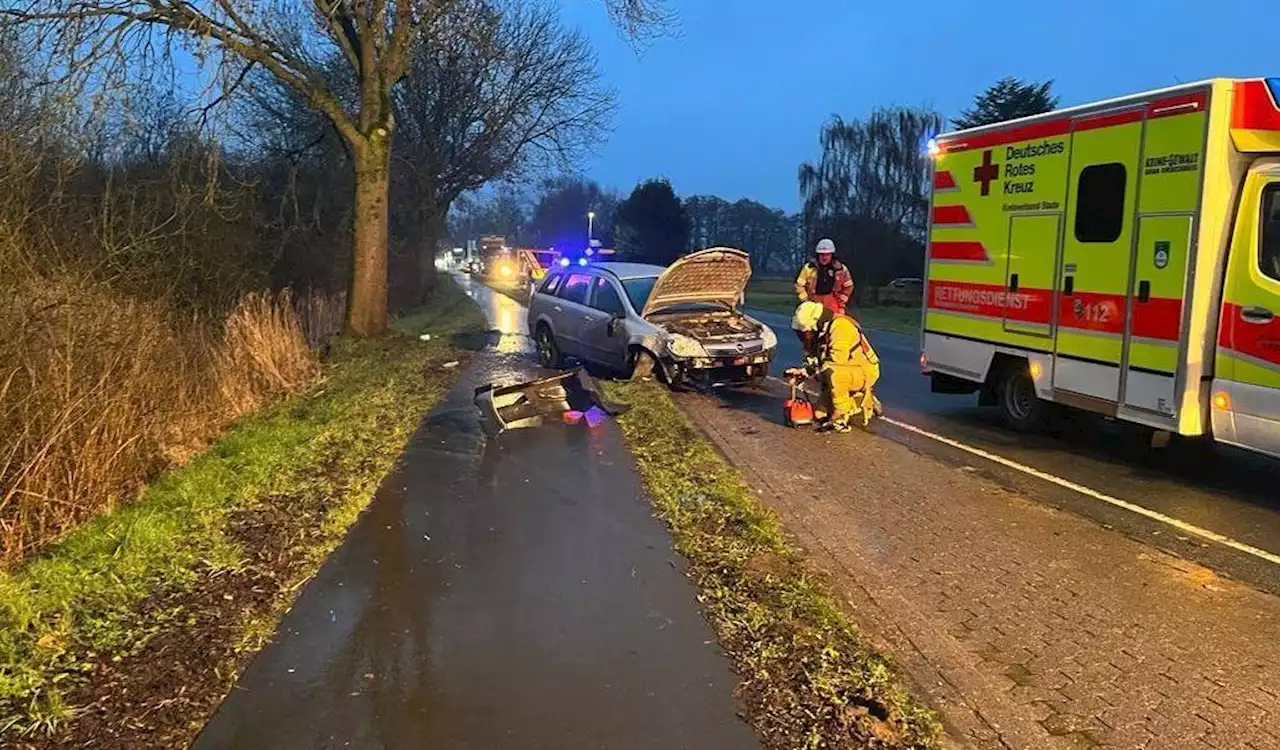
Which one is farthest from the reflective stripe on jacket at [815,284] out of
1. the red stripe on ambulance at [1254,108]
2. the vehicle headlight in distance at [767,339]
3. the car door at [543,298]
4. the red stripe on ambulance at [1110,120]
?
the car door at [543,298]

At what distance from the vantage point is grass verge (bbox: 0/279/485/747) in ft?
12.3

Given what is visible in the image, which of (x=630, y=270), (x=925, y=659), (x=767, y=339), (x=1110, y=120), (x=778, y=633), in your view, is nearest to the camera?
(x=925, y=659)

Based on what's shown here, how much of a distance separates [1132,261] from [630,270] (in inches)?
297

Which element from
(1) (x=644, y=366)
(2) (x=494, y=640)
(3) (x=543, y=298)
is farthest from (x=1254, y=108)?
(3) (x=543, y=298)

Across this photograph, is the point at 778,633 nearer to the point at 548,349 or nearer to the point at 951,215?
the point at 951,215

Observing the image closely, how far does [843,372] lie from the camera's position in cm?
991

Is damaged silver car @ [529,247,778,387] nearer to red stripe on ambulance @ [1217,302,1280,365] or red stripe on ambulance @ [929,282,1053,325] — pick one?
red stripe on ambulance @ [929,282,1053,325]

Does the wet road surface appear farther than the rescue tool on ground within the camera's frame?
No

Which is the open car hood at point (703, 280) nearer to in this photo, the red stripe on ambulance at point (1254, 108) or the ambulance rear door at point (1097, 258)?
the ambulance rear door at point (1097, 258)

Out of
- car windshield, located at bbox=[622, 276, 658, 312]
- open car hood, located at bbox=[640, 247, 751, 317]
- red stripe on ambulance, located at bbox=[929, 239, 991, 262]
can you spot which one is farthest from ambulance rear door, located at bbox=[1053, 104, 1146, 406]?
car windshield, located at bbox=[622, 276, 658, 312]

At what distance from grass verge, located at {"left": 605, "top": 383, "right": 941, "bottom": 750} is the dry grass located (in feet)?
12.1

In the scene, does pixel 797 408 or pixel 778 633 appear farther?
pixel 797 408

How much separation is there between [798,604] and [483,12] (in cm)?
1653

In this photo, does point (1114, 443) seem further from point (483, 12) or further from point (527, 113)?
point (527, 113)
